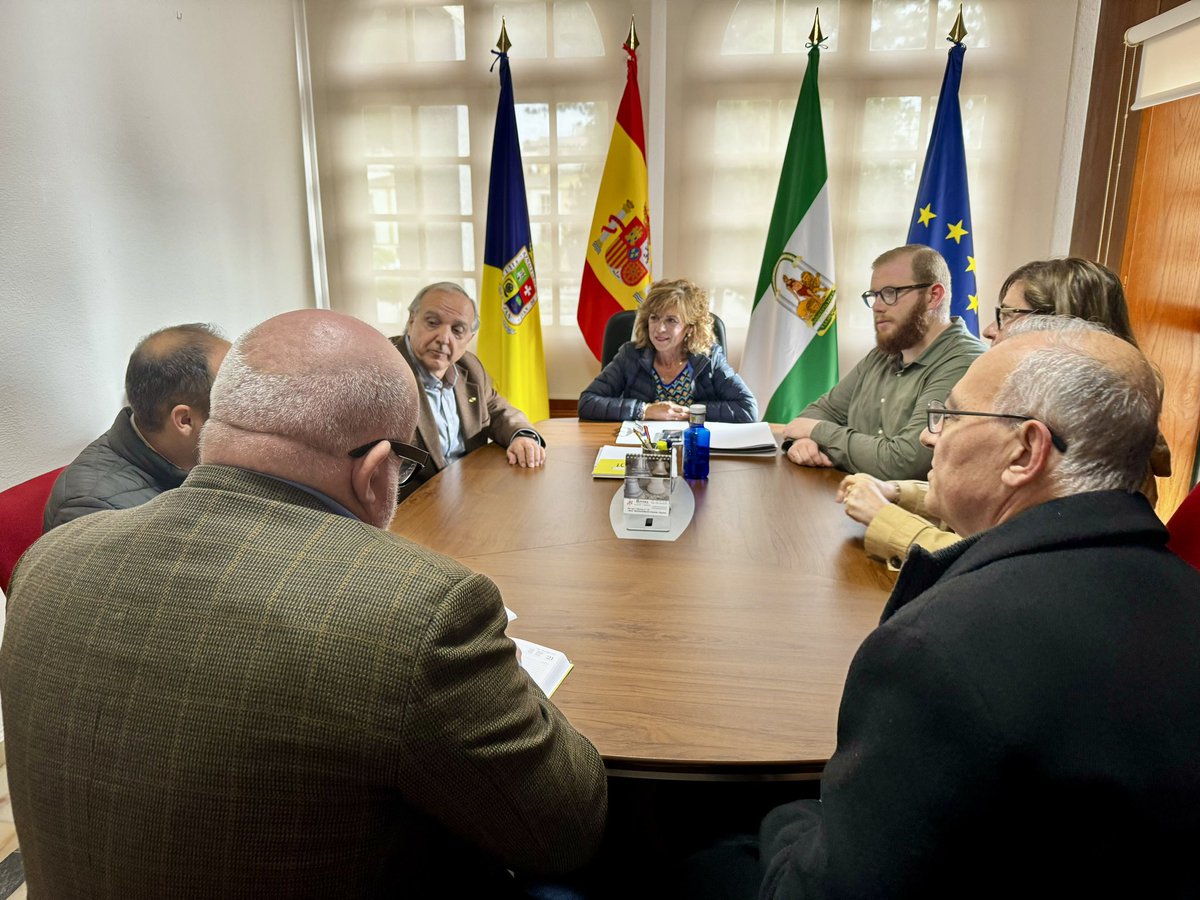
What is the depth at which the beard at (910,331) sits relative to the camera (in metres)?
2.27

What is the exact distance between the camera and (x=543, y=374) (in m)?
4.09

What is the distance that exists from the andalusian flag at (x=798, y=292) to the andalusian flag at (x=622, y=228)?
0.62 m

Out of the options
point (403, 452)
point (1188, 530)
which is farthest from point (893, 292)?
point (403, 452)

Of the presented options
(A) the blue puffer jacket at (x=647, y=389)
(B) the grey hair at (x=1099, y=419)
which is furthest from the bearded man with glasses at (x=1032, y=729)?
(A) the blue puffer jacket at (x=647, y=389)

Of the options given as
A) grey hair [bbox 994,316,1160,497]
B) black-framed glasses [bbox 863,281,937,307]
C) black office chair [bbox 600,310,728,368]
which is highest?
black-framed glasses [bbox 863,281,937,307]

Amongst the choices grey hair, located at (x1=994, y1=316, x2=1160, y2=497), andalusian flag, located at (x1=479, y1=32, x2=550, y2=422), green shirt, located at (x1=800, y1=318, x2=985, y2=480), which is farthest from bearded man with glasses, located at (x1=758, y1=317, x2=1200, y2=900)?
andalusian flag, located at (x1=479, y1=32, x2=550, y2=422)

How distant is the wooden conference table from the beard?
1.50ft

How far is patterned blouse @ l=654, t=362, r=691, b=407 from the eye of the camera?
3043 millimetres

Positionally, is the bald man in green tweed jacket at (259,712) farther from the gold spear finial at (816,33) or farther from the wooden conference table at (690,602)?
the gold spear finial at (816,33)

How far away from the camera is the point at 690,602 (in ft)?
4.55

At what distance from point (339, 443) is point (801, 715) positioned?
0.69 metres

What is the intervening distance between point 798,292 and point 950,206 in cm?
76

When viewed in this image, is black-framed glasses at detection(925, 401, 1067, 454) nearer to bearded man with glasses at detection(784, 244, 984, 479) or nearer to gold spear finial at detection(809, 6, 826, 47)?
bearded man with glasses at detection(784, 244, 984, 479)

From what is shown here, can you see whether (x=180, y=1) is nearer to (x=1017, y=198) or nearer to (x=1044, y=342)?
(x=1044, y=342)
